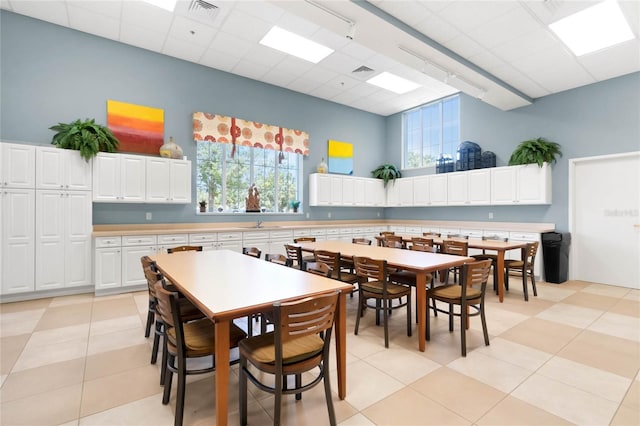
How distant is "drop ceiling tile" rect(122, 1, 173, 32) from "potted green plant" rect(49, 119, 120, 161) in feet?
5.90

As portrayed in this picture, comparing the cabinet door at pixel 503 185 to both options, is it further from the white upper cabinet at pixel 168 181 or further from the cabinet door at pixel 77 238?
the cabinet door at pixel 77 238

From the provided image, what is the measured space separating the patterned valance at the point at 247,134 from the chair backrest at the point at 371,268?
4.62m

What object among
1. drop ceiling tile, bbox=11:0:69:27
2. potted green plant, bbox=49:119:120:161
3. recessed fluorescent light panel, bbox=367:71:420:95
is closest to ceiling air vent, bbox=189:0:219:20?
drop ceiling tile, bbox=11:0:69:27

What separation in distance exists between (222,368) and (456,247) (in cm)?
420

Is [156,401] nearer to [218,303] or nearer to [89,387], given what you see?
[89,387]

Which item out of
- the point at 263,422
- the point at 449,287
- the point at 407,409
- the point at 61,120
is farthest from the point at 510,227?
the point at 61,120

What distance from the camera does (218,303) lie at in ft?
6.29

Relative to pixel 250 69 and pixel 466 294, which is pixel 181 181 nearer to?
pixel 250 69

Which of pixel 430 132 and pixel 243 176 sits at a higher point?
pixel 430 132

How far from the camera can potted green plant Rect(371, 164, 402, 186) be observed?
926cm

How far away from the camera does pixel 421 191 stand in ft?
27.9

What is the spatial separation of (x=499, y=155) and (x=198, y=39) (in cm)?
695

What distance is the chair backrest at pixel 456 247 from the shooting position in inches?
191

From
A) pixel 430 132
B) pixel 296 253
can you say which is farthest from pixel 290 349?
pixel 430 132
